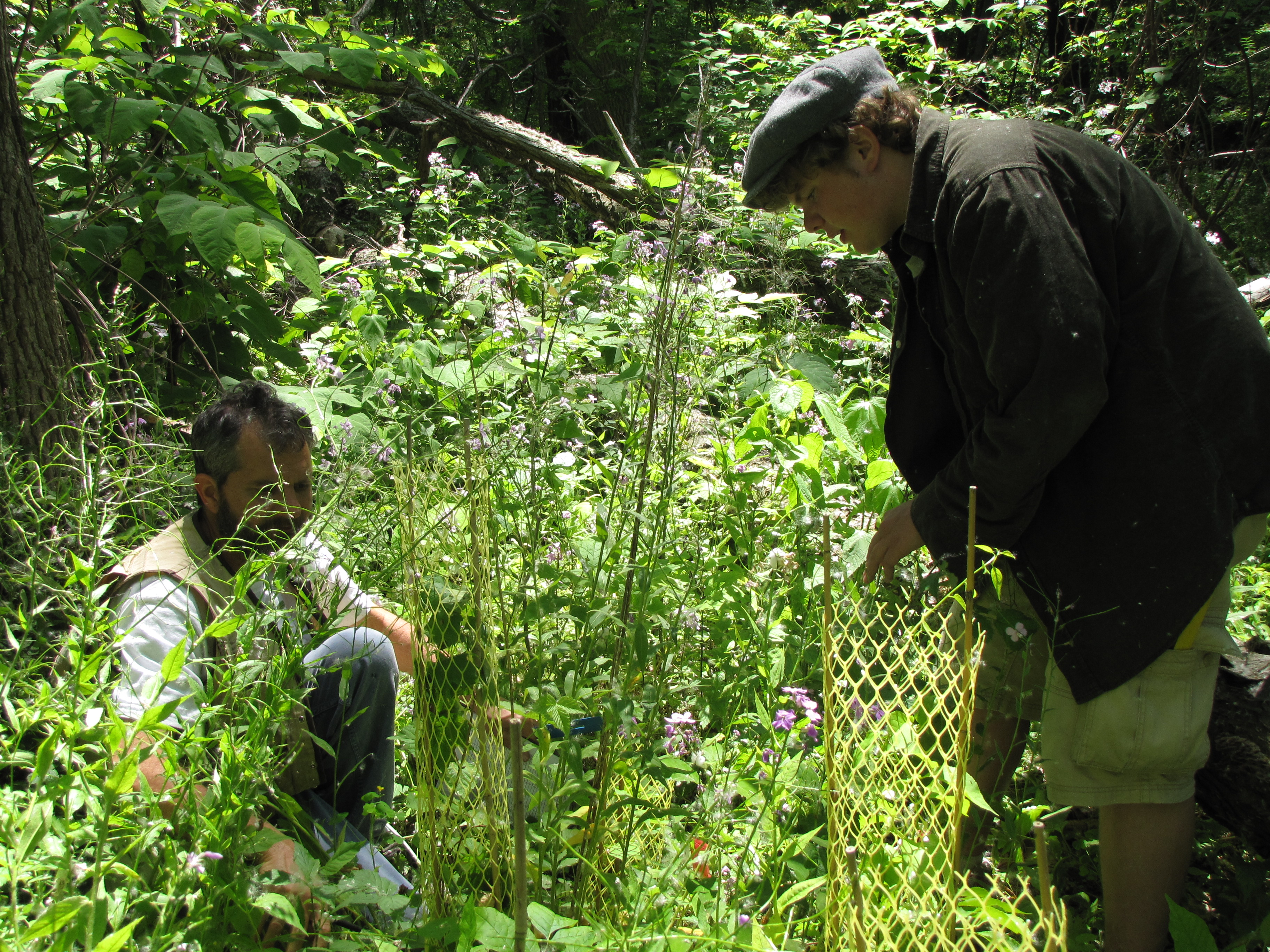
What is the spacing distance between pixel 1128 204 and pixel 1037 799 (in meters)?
1.20

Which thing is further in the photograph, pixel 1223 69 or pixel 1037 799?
pixel 1223 69

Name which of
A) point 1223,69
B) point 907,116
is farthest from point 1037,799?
point 1223,69

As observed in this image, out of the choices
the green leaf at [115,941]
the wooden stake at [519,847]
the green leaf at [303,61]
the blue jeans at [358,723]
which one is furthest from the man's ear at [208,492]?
the green leaf at [303,61]

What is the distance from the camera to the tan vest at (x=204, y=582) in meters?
1.48

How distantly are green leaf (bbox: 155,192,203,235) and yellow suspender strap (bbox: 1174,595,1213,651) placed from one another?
2518 millimetres

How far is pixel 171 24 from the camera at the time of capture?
3.59 meters

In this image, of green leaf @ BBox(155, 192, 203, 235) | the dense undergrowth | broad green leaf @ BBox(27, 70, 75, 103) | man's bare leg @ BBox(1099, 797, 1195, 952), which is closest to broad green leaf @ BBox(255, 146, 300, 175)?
the dense undergrowth

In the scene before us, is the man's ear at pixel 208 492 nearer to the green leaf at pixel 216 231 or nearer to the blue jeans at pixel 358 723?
the blue jeans at pixel 358 723

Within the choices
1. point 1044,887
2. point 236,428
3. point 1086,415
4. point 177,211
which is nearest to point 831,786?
point 1044,887

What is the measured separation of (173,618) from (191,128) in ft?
5.35

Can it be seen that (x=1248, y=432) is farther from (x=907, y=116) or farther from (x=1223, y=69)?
(x=1223, y=69)

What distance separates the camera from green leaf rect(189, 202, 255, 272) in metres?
2.30

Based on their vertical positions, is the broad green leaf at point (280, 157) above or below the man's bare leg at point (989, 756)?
above

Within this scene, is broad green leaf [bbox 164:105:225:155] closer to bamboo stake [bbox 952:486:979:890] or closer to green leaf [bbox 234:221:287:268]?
green leaf [bbox 234:221:287:268]
